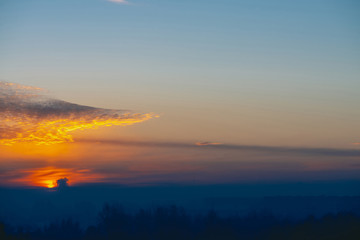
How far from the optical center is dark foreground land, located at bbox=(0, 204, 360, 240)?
269ft

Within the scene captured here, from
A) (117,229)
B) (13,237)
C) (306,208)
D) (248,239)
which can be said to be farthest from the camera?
(306,208)

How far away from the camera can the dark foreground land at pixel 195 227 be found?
82062 mm

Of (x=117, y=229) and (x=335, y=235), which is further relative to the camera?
(x=117, y=229)

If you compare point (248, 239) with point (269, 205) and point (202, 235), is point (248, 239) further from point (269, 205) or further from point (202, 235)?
point (269, 205)

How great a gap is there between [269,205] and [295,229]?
19.8 meters

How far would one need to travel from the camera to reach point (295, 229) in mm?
85875

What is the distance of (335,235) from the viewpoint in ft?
258

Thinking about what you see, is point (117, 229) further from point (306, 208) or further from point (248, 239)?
point (306, 208)

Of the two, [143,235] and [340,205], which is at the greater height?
[340,205]

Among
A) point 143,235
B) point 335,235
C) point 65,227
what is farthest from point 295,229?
point 65,227

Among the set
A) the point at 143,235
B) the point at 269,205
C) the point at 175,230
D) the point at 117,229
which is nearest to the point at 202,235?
the point at 175,230

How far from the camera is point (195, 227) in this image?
3656 inches

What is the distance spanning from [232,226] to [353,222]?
23548 mm

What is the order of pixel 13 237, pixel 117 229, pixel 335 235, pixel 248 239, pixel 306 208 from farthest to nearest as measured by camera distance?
pixel 306 208, pixel 117 229, pixel 248 239, pixel 335 235, pixel 13 237
